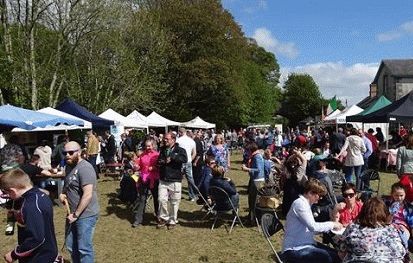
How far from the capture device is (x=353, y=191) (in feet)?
19.2

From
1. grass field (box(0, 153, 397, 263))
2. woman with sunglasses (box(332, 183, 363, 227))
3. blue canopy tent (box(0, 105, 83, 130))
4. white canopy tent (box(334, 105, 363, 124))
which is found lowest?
grass field (box(0, 153, 397, 263))

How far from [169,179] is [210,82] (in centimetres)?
2891

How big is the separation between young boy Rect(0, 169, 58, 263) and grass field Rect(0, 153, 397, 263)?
3319 millimetres

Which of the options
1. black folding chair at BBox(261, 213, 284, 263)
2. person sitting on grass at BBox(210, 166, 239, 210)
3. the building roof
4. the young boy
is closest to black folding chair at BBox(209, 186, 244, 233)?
person sitting on grass at BBox(210, 166, 239, 210)

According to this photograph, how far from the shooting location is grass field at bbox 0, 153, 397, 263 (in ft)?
22.9

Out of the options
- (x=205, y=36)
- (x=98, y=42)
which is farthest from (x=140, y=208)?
Result: (x=205, y=36)

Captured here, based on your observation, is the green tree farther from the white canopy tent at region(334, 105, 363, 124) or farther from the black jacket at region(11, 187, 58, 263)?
the black jacket at region(11, 187, 58, 263)

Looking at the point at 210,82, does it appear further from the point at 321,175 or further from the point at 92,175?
the point at 92,175

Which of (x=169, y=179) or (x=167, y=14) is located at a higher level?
(x=167, y=14)

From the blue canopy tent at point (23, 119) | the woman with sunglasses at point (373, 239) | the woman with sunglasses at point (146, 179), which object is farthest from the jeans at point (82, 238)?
the blue canopy tent at point (23, 119)

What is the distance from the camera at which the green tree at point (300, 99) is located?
78562 mm

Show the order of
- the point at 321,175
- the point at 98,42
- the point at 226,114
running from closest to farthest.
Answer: the point at 321,175, the point at 98,42, the point at 226,114

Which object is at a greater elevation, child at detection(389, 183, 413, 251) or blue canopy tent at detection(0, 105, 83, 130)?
blue canopy tent at detection(0, 105, 83, 130)

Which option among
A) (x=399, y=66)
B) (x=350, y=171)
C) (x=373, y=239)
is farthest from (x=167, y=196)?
(x=399, y=66)
